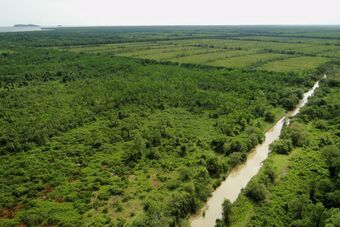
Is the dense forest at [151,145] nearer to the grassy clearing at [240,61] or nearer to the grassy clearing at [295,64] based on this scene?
the grassy clearing at [295,64]

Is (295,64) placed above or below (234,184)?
above

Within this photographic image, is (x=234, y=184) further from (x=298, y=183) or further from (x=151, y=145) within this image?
(x=151, y=145)

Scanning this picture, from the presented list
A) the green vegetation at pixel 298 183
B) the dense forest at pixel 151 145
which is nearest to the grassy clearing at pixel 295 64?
the dense forest at pixel 151 145

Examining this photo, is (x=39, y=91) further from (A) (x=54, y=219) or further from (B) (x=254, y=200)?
(B) (x=254, y=200)

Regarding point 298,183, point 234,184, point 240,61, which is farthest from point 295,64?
point 234,184

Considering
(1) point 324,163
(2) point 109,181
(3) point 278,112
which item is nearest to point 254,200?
(1) point 324,163

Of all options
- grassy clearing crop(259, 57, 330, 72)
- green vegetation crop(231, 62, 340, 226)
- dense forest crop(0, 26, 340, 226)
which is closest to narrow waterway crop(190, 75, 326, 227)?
dense forest crop(0, 26, 340, 226)

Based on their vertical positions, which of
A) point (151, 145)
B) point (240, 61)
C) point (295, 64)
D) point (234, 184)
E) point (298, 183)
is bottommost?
point (234, 184)
